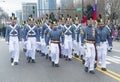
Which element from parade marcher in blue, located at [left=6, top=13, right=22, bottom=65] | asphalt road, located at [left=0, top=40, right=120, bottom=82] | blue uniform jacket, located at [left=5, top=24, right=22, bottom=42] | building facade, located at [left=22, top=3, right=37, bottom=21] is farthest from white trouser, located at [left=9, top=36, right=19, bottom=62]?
building facade, located at [left=22, top=3, right=37, bottom=21]

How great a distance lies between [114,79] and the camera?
1249 centimetres

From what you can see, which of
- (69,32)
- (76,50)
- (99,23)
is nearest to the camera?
(99,23)

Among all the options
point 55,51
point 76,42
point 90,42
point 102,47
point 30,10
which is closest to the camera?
point 90,42

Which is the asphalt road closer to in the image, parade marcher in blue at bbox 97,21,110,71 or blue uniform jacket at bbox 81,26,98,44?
parade marcher in blue at bbox 97,21,110,71

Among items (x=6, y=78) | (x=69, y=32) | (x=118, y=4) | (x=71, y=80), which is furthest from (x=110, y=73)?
(x=118, y=4)

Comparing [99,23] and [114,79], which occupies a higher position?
[99,23]

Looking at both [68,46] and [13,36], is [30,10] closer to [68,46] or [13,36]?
[68,46]

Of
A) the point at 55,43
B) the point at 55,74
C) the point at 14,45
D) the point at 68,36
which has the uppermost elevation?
the point at 68,36

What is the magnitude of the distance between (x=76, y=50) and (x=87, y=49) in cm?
689

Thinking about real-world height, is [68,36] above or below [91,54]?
above

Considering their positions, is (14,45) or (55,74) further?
(14,45)

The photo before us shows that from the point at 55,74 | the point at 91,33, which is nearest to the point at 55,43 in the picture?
the point at 55,74

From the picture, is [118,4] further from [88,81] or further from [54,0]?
[54,0]

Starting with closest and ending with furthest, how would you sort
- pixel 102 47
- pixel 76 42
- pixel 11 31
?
pixel 102 47, pixel 11 31, pixel 76 42
